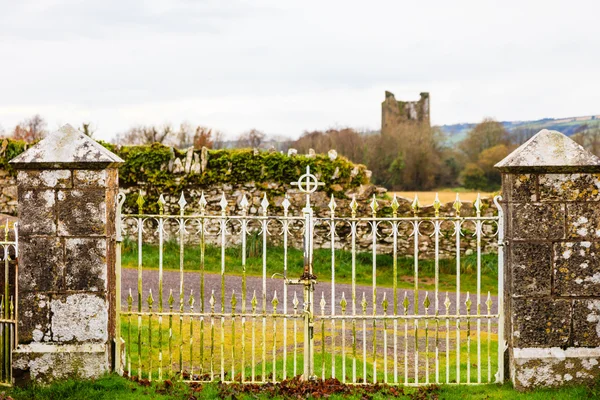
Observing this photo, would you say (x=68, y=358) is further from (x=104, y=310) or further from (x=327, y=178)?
(x=327, y=178)

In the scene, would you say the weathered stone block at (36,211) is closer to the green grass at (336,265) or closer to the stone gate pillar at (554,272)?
the stone gate pillar at (554,272)

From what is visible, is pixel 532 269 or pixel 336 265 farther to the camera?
pixel 336 265

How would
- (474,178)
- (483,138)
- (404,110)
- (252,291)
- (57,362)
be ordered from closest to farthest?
(57,362) → (252,291) → (474,178) → (483,138) → (404,110)

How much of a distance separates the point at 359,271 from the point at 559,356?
810cm

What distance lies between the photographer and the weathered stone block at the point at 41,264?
6449 mm

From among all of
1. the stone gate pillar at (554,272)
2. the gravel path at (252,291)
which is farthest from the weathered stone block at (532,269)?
the gravel path at (252,291)

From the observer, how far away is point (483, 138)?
5097 centimetres

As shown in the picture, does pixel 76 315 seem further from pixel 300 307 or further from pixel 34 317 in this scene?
pixel 300 307

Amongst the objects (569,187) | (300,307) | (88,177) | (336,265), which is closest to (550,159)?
(569,187)

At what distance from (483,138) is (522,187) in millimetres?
46115

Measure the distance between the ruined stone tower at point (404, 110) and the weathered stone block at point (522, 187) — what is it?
149 ft

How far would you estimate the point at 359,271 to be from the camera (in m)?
14.5

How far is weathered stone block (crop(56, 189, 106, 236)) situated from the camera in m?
6.45

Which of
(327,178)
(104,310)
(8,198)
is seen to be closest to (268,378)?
(104,310)
